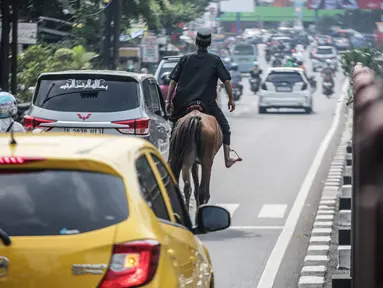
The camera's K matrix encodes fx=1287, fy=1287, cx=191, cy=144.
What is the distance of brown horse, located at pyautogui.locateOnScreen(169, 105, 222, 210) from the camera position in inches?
555

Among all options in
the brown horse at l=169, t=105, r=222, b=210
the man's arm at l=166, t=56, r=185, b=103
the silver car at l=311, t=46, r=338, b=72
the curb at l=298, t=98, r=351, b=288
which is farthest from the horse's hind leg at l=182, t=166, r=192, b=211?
the silver car at l=311, t=46, r=338, b=72

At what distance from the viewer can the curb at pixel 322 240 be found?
422 inches

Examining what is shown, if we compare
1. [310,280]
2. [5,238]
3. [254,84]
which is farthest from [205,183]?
[254,84]

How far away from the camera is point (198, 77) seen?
14625 mm

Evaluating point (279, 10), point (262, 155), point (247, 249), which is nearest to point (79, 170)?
point (247, 249)

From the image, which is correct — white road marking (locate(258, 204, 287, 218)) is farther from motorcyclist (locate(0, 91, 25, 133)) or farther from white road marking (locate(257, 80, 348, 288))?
motorcyclist (locate(0, 91, 25, 133))

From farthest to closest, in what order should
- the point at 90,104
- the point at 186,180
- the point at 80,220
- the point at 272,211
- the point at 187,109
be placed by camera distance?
the point at 272,211, the point at 90,104, the point at 186,180, the point at 187,109, the point at 80,220

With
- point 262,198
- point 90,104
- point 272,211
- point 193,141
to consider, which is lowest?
point 262,198

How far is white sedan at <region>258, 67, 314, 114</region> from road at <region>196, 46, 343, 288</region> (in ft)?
16.2

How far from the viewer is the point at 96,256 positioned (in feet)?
16.0

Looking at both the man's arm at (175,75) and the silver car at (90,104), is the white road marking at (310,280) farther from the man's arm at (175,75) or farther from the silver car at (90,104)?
the silver car at (90,104)

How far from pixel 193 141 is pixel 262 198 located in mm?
4661

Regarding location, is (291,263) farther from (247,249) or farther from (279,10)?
(279,10)

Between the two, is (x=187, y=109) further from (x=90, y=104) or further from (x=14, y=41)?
(x=14, y=41)
